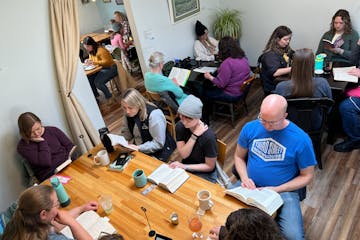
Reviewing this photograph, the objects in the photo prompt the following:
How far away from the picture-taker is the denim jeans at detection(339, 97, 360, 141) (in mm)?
3154

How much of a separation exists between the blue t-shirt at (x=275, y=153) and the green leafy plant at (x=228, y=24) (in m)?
3.47

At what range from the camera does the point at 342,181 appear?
296 cm

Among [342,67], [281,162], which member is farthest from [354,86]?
[281,162]

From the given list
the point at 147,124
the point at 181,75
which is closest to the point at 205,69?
the point at 181,75

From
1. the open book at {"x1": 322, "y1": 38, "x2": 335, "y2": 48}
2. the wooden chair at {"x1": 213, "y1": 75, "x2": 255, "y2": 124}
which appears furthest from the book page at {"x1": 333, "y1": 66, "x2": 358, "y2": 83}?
the wooden chair at {"x1": 213, "y1": 75, "x2": 255, "y2": 124}

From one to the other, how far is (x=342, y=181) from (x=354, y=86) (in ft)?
3.93

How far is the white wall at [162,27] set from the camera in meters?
4.15

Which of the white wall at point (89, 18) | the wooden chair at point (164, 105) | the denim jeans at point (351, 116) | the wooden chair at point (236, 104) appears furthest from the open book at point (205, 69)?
the white wall at point (89, 18)

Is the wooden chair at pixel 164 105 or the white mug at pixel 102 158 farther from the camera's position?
the wooden chair at pixel 164 105

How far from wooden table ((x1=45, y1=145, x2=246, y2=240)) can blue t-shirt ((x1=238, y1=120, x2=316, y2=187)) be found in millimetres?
421

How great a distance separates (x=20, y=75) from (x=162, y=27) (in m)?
2.37

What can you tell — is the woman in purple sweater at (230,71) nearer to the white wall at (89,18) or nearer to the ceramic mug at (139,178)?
the ceramic mug at (139,178)

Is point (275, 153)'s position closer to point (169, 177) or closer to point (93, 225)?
point (169, 177)

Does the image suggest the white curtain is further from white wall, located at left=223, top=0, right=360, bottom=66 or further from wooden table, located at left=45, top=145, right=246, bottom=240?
white wall, located at left=223, top=0, right=360, bottom=66
